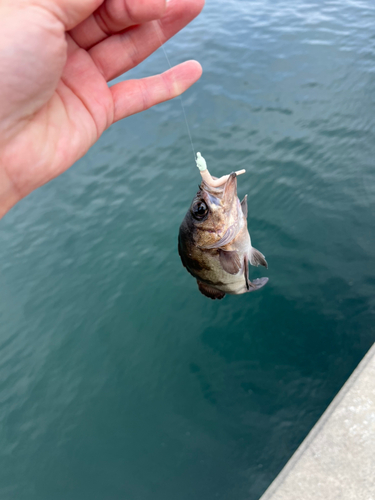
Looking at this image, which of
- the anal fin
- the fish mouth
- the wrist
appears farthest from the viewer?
the anal fin

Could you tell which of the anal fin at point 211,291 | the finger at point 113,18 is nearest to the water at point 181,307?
the anal fin at point 211,291

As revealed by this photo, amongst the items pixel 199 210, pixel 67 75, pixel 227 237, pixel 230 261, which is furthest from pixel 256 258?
pixel 67 75

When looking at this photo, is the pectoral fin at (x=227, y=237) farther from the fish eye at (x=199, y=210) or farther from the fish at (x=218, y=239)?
the fish eye at (x=199, y=210)

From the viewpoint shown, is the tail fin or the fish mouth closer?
the fish mouth

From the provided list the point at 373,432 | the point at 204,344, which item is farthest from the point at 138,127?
the point at 373,432

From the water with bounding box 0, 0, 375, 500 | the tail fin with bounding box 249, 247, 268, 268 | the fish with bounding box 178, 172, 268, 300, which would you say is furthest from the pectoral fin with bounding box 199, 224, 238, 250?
the water with bounding box 0, 0, 375, 500

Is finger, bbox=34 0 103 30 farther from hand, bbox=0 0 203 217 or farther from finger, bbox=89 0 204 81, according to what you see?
finger, bbox=89 0 204 81
